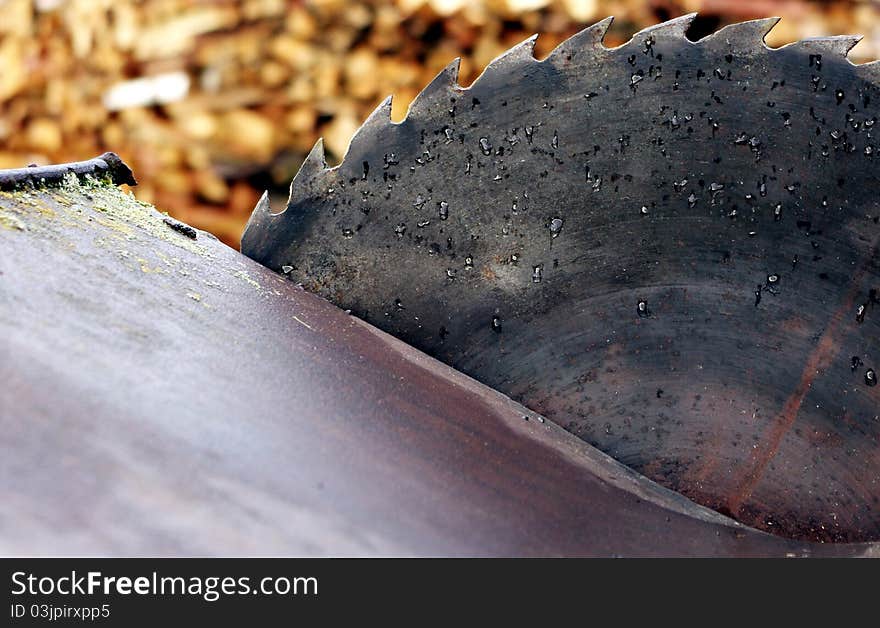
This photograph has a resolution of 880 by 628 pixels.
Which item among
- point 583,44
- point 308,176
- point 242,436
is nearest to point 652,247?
point 583,44

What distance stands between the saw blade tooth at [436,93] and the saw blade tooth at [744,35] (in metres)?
0.20

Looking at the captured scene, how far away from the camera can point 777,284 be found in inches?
31.7

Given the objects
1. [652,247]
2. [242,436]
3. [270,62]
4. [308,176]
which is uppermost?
[270,62]

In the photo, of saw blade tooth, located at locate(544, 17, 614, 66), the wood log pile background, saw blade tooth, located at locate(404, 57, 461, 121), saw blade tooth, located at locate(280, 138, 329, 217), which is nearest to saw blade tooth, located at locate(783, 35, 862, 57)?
saw blade tooth, located at locate(544, 17, 614, 66)

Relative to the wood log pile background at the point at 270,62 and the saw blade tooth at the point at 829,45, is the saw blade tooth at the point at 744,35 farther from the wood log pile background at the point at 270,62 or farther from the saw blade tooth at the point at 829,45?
the wood log pile background at the point at 270,62

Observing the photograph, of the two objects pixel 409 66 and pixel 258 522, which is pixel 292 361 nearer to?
pixel 258 522

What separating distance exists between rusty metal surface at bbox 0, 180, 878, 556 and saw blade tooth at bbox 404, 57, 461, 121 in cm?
19

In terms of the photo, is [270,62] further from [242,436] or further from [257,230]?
[242,436]

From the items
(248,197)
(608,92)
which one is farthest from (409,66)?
(608,92)

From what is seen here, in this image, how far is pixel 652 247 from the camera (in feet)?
2.72

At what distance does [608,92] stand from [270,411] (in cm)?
43

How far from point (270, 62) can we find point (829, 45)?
1.67 meters

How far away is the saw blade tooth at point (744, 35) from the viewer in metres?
0.81

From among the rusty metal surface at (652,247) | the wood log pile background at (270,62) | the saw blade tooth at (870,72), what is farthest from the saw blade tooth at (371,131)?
the wood log pile background at (270,62)
